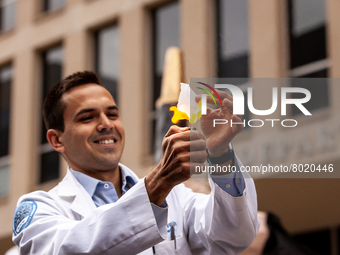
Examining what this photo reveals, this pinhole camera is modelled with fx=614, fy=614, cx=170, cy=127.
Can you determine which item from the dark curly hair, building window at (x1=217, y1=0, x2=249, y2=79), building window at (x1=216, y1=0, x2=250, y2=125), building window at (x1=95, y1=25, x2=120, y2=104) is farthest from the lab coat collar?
building window at (x1=95, y1=25, x2=120, y2=104)

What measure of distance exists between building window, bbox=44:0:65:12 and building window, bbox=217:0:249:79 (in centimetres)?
471

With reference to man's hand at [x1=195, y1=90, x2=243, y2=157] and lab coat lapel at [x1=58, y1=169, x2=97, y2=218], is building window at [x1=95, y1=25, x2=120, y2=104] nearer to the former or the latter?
lab coat lapel at [x1=58, y1=169, x2=97, y2=218]

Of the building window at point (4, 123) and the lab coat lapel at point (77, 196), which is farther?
the building window at point (4, 123)

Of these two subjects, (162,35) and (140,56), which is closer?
(140,56)

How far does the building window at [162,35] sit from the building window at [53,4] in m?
2.98

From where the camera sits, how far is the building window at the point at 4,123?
13.8 metres

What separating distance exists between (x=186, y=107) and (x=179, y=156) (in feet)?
0.47

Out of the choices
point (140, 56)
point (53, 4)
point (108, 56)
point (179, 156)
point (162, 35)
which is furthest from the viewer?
point (53, 4)

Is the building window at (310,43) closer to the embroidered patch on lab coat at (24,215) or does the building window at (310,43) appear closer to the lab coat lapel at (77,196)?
the lab coat lapel at (77,196)

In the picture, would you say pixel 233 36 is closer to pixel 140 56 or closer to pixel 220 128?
pixel 140 56

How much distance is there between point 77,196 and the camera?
91.4 inches

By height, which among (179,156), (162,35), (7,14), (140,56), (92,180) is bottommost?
(92,180)

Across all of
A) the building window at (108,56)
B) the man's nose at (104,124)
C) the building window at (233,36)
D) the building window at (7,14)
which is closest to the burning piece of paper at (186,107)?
the man's nose at (104,124)

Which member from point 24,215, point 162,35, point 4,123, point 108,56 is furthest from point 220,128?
point 4,123
